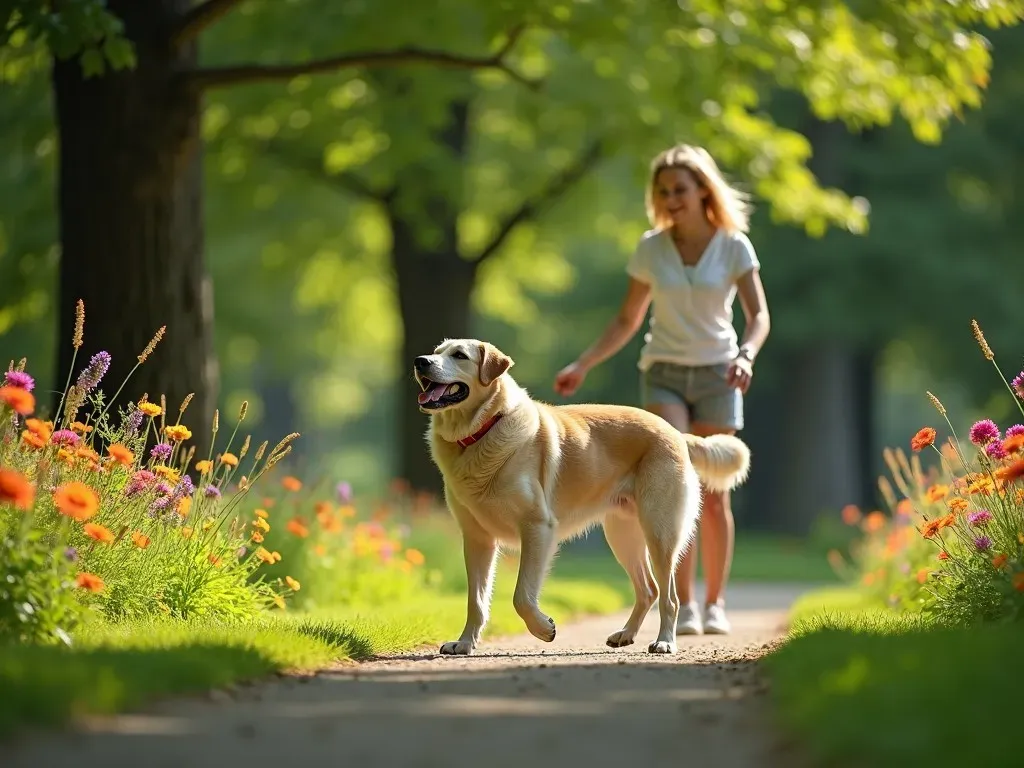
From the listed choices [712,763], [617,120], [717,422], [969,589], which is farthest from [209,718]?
[617,120]

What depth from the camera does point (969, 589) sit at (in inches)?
252

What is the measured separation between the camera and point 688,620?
8031 millimetres

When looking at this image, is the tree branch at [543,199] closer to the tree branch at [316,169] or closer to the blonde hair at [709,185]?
the tree branch at [316,169]

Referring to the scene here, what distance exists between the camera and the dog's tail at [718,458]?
743 centimetres

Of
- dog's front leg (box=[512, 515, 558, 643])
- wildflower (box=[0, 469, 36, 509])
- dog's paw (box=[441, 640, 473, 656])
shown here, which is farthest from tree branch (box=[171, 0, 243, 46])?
wildflower (box=[0, 469, 36, 509])

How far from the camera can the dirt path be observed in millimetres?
3711

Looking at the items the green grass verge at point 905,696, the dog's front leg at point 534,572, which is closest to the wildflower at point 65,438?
the dog's front leg at point 534,572

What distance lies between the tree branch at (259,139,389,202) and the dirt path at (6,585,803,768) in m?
9.63

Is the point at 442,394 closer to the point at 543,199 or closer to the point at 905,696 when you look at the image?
the point at 905,696

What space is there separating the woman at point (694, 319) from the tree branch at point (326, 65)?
1.73m

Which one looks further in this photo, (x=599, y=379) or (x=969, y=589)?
(x=599, y=379)

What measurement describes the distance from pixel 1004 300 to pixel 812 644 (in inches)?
745

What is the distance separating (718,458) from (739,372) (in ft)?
1.95

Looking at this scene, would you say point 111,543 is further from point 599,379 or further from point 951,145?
point 599,379
